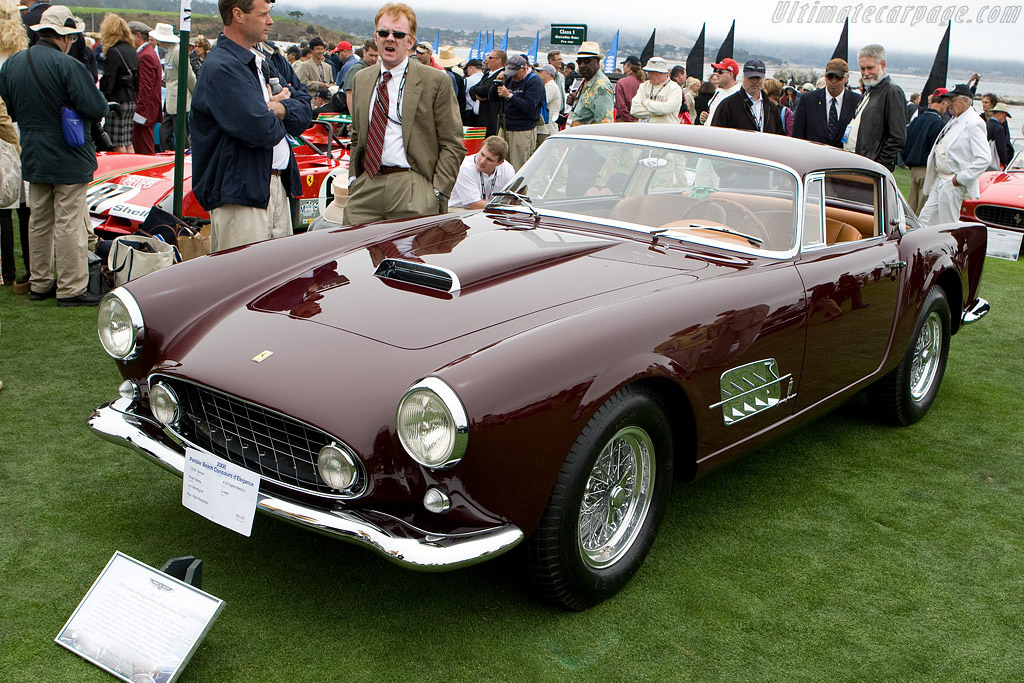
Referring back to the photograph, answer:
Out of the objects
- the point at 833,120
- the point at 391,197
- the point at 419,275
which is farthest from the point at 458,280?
the point at 833,120

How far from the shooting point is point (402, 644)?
8.93 ft

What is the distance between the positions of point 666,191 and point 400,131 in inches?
69.0

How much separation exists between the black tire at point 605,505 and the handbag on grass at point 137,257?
373 cm

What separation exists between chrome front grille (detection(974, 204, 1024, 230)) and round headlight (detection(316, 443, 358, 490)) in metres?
9.31

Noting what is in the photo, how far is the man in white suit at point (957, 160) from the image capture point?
880 centimetres

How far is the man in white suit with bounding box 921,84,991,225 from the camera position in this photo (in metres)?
8.80

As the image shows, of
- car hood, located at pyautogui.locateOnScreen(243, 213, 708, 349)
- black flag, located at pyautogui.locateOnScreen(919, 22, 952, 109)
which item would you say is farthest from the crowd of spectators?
black flag, located at pyautogui.locateOnScreen(919, 22, 952, 109)

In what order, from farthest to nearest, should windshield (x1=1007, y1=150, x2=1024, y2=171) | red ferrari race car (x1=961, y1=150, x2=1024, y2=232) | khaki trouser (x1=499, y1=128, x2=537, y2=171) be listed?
windshield (x1=1007, y1=150, x2=1024, y2=171) < khaki trouser (x1=499, y1=128, x2=537, y2=171) < red ferrari race car (x1=961, y1=150, x2=1024, y2=232)

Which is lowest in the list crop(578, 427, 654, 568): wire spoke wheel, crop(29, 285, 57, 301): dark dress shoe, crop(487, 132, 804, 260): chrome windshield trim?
crop(29, 285, 57, 301): dark dress shoe

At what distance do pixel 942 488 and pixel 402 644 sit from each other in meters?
2.63

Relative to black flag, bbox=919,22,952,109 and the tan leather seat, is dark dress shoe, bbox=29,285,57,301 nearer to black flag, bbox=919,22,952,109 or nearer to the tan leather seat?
the tan leather seat

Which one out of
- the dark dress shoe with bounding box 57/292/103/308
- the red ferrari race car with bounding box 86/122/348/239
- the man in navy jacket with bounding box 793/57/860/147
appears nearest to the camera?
the dark dress shoe with bounding box 57/292/103/308

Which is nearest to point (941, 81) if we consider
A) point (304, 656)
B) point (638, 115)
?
point (638, 115)

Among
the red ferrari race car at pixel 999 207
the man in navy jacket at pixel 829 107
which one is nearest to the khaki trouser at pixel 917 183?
the red ferrari race car at pixel 999 207
